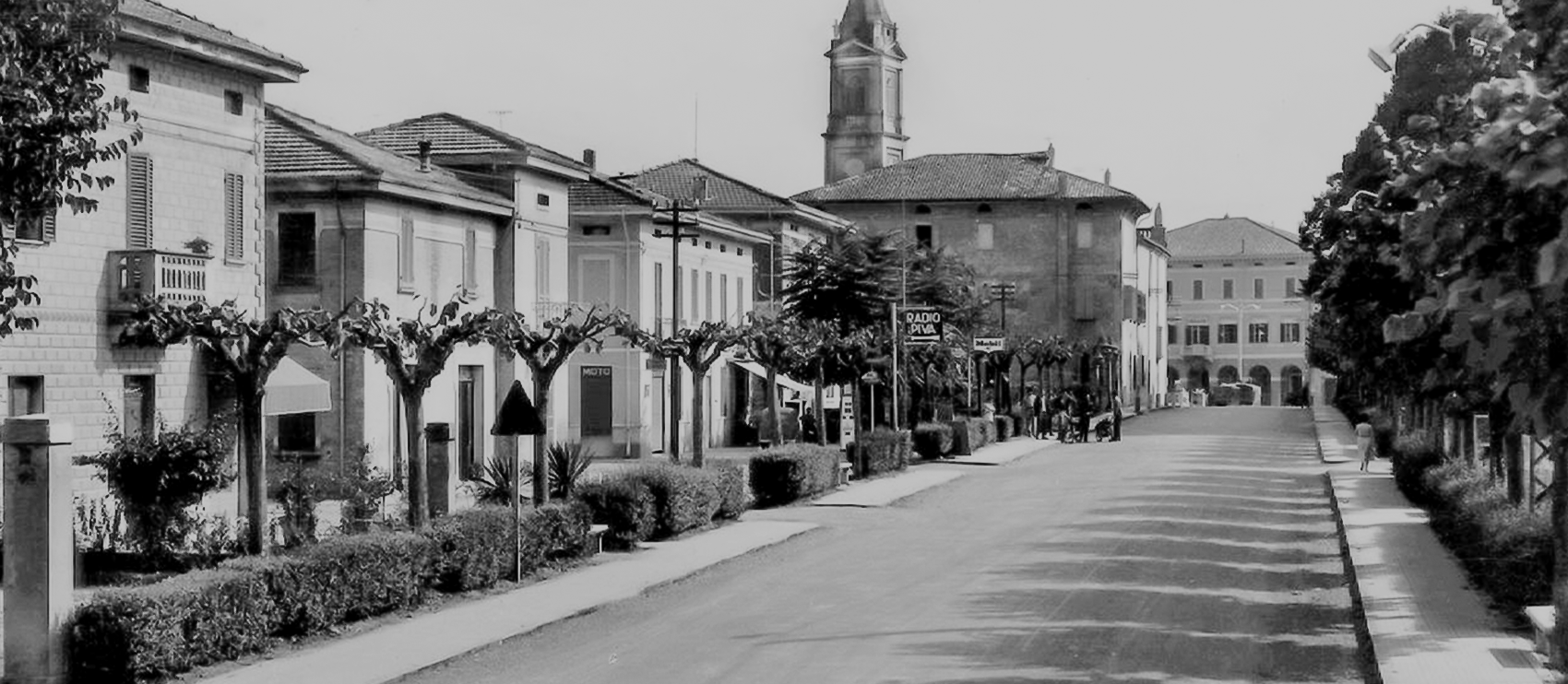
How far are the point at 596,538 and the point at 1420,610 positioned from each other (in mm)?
10099

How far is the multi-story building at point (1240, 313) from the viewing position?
137750 millimetres

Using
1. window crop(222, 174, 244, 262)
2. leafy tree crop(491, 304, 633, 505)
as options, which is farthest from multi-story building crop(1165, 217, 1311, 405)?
leafy tree crop(491, 304, 633, 505)

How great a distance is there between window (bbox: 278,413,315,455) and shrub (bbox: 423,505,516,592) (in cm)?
1550

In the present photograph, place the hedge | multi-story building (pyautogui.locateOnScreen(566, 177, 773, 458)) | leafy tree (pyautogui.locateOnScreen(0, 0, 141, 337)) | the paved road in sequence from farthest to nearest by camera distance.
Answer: multi-story building (pyautogui.locateOnScreen(566, 177, 773, 458)) → the hedge → the paved road → leafy tree (pyautogui.locateOnScreen(0, 0, 141, 337))

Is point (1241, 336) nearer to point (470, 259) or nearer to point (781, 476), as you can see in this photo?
point (470, 259)

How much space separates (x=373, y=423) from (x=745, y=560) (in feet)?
44.5

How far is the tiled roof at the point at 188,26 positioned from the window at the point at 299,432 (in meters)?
9.53

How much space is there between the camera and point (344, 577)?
17.7 metres

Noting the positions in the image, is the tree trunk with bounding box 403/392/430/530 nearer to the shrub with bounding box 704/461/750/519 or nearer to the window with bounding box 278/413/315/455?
the shrub with bounding box 704/461/750/519

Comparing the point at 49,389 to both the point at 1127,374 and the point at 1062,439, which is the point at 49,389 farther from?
the point at 1127,374

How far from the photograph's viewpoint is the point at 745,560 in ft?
81.5

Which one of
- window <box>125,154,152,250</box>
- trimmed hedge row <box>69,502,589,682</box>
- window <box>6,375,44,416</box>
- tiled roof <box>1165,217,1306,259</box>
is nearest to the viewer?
trimmed hedge row <box>69,502,589,682</box>

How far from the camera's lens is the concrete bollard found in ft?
47.3

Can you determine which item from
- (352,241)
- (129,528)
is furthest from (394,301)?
(129,528)
